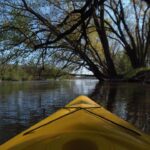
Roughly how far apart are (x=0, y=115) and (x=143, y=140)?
26.1 feet

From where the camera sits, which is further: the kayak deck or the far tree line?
the far tree line

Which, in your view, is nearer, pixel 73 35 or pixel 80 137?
pixel 80 137

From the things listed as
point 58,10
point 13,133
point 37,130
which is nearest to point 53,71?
point 58,10

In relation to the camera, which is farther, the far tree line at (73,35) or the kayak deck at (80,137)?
the far tree line at (73,35)

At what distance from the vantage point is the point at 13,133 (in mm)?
8344

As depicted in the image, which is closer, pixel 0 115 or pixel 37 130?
pixel 37 130

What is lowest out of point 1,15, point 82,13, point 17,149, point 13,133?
point 13,133

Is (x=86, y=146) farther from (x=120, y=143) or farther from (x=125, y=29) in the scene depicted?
(x=125, y=29)

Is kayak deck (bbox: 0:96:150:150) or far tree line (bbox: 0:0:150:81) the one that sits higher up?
far tree line (bbox: 0:0:150:81)

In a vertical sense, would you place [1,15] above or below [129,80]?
above

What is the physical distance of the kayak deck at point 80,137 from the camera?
348 centimetres

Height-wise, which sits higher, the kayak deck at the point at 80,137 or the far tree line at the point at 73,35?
the far tree line at the point at 73,35

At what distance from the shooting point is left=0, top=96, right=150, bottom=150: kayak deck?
3.48 m

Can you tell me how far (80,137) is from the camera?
359cm
